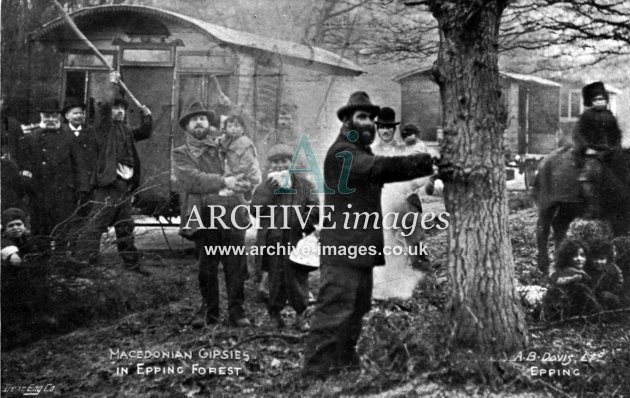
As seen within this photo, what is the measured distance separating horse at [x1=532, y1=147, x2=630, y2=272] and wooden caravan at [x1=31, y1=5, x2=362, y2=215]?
2106 millimetres

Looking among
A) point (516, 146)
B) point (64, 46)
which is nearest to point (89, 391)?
point (64, 46)

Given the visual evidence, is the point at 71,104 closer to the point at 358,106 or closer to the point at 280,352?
the point at 358,106

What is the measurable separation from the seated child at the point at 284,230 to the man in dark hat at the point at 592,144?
2458 millimetres

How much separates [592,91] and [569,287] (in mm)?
1743

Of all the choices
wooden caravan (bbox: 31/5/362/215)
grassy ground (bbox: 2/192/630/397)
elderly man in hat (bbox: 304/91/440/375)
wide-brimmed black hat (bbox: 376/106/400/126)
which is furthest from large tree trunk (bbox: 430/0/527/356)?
wooden caravan (bbox: 31/5/362/215)

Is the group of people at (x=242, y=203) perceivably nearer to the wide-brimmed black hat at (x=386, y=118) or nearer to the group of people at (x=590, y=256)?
the wide-brimmed black hat at (x=386, y=118)

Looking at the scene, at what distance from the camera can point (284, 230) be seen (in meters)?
4.61

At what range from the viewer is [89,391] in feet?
13.1

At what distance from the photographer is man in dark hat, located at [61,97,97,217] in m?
5.03

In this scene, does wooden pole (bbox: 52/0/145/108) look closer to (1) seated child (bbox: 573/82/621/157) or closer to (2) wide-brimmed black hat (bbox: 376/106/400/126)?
(2) wide-brimmed black hat (bbox: 376/106/400/126)

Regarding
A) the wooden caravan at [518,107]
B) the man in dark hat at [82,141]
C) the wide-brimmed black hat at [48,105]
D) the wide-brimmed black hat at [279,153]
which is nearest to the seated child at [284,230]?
the wide-brimmed black hat at [279,153]

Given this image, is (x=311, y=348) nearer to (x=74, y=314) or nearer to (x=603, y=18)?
(x=74, y=314)

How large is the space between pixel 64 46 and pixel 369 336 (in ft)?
14.4

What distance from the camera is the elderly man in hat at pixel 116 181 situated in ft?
15.9
